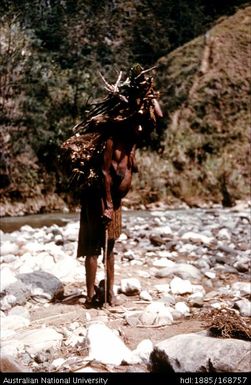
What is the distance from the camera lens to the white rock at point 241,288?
4.77m

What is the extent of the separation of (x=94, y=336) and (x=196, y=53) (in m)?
20.4

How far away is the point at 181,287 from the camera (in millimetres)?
4859

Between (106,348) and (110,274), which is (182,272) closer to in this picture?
(110,274)

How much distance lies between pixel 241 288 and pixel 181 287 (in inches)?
23.2

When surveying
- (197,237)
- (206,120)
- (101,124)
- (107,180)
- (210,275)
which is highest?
(206,120)

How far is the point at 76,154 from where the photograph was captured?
4102mm

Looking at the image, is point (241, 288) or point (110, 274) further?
point (241, 288)

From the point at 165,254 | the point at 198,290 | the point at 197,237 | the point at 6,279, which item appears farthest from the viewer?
the point at 197,237

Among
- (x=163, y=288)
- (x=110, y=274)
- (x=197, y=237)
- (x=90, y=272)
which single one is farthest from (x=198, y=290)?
(x=197, y=237)

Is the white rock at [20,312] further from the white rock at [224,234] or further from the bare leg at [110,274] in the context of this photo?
the white rock at [224,234]

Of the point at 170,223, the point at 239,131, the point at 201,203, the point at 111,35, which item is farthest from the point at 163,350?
the point at 111,35

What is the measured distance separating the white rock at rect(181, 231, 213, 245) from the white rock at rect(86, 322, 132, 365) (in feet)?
15.1

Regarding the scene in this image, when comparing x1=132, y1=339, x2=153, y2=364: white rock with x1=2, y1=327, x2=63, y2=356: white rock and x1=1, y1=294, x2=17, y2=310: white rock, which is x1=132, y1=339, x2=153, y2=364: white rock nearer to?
x1=2, y1=327, x2=63, y2=356: white rock

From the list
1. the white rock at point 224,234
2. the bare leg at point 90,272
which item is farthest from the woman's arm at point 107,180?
the white rock at point 224,234
